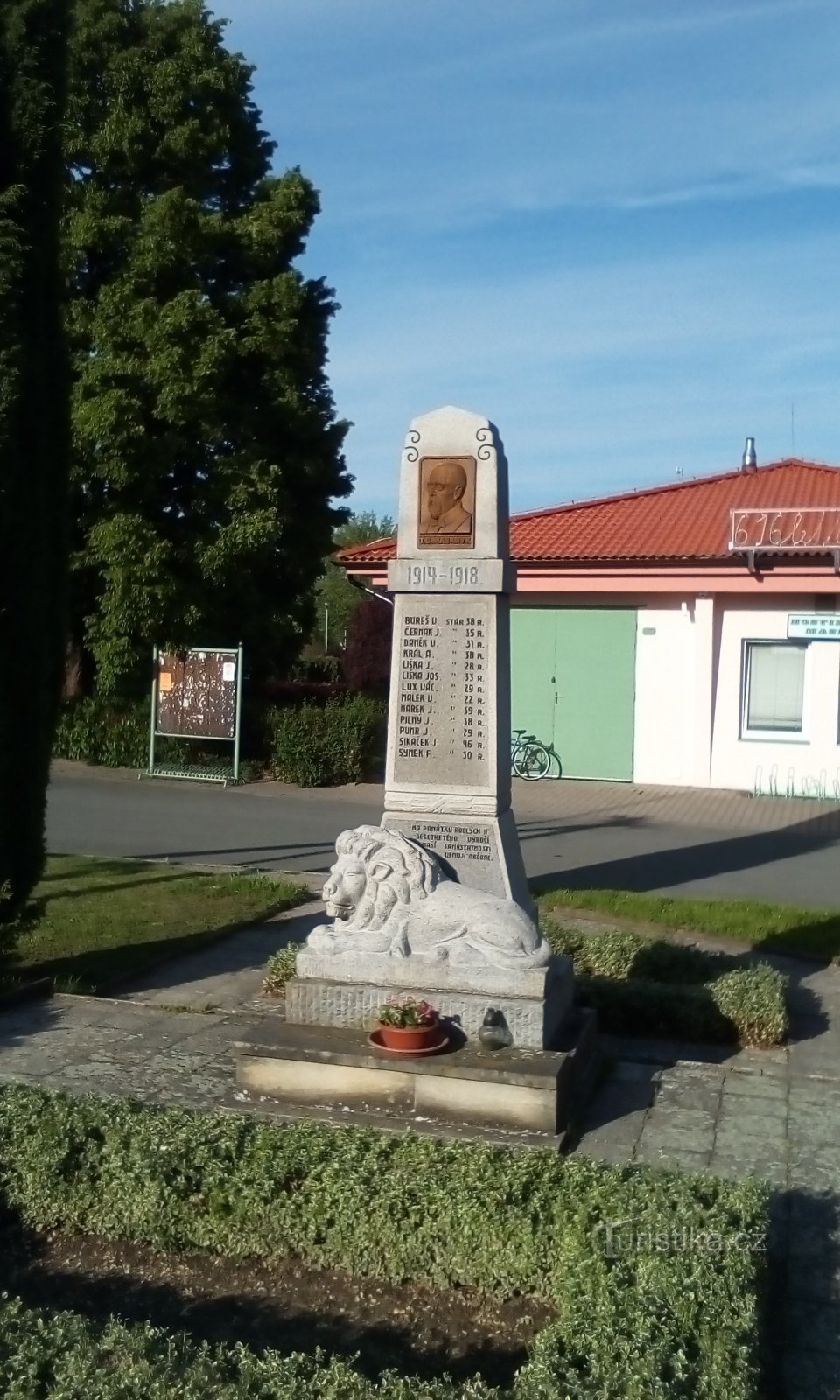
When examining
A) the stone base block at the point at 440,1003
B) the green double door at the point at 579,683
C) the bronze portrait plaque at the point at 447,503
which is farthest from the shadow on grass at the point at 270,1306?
the green double door at the point at 579,683

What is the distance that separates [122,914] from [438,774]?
455cm

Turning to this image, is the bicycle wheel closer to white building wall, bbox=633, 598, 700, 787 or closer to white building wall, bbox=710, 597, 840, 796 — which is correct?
white building wall, bbox=633, 598, 700, 787

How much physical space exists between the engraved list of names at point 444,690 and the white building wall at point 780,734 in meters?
13.4

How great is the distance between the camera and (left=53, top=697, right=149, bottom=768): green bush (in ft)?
69.1

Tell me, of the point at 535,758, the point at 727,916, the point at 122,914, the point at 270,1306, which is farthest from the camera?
the point at 535,758

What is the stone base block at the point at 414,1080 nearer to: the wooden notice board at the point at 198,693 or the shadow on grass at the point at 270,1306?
the shadow on grass at the point at 270,1306

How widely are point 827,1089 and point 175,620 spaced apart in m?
15.9

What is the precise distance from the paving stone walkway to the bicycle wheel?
11.8m

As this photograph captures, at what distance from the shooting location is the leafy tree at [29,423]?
300 inches

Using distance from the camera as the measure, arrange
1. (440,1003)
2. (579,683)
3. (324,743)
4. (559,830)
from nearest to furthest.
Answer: (440,1003)
(559,830)
(324,743)
(579,683)

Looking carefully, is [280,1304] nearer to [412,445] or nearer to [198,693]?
[412,445]

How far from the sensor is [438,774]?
6520mm

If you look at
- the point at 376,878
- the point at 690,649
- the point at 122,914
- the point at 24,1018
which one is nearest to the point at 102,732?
the point at 690,649

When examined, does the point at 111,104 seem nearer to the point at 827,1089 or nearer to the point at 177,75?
the point at 177,75
